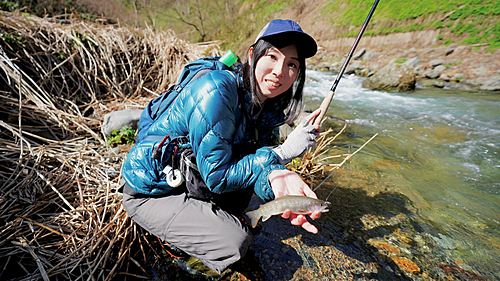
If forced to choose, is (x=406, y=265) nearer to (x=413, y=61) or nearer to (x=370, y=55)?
(x=413, y=61)

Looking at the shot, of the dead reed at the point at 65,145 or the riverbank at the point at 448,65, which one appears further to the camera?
the riverbank at the point at 448,65

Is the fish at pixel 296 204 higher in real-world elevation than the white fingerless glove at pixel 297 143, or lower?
lower

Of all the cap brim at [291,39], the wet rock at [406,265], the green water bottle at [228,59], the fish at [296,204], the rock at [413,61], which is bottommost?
the wet rock at [406,265]

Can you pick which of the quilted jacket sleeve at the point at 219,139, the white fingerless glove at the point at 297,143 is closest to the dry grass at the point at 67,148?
the quilted jacket sleeve at the point at 219,139

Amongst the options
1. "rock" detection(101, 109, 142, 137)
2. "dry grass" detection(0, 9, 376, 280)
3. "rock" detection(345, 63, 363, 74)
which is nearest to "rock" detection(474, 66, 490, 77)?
"rock" detection(345, 63, 363, 74)

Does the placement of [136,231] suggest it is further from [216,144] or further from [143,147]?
[216,144]

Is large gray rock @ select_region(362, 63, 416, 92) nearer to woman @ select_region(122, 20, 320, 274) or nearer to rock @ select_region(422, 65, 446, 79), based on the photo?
rock @ select_region(422, 65, 446, 79)

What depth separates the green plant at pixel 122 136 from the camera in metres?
3.92

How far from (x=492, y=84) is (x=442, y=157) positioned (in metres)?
8.21

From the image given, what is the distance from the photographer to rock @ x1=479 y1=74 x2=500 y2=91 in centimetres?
979

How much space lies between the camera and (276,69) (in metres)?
1.89

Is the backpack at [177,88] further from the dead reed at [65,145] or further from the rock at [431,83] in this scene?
the rock at [431,83]

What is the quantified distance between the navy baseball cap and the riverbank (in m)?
13.0

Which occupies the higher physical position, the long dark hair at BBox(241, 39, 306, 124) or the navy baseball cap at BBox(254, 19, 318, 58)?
the navy baseball cap at BBox(254, 19, 318, 58)
